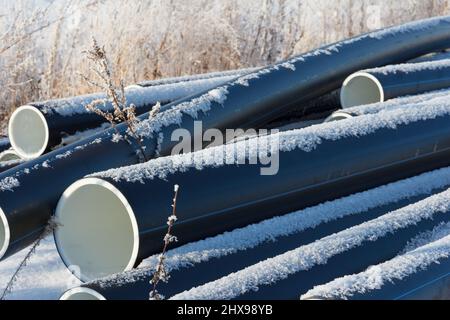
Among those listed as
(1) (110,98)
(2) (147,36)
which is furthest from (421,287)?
(2) (147,36)

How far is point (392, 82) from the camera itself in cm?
295

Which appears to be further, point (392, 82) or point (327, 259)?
point (392, 82)

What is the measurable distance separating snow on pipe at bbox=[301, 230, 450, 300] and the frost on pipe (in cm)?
148

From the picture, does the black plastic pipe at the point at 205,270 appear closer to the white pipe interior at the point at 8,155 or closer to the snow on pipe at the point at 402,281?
the snow on pipe at the point at 402,281

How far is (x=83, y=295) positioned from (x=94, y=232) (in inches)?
17.9

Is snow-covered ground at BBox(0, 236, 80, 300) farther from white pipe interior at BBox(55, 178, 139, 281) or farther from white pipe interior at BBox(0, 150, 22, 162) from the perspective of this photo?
white pipe interior at BBox(0, 150, 22, 162)

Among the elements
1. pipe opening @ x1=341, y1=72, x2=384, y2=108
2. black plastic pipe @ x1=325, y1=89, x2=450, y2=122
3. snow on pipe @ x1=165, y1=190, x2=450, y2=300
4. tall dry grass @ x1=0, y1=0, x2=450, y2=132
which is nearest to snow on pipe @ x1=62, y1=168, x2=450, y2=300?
snow on pipe @ x1=165, y1=190, x2=450, y2=300

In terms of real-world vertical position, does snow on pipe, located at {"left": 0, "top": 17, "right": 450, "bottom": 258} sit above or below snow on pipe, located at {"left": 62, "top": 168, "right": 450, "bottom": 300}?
above

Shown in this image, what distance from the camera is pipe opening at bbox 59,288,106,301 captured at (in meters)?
1.51

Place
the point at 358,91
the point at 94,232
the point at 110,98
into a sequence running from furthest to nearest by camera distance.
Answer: the point at 358,91 → the point at 110,98 → the point at 94,232

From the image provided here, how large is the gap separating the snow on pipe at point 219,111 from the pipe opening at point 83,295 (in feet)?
1.45

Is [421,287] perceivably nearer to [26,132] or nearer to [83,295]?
[83,295]

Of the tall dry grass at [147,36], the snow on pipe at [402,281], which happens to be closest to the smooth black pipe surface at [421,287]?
the snow on pipe at [402,281]

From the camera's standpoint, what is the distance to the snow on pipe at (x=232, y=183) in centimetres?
170
